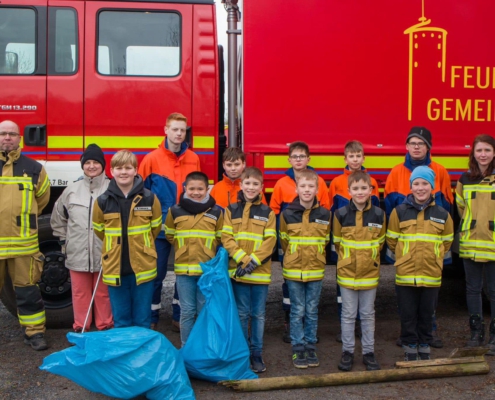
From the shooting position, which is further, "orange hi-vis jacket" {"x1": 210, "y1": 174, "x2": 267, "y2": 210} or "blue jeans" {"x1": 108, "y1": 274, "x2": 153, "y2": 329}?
"orange hi-vis jacket" {"x1": 210, "y1": 174, "x2": 267, "y2": 210}

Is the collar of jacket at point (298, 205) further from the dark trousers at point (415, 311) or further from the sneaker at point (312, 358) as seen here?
the sneaker at point (312, 358)

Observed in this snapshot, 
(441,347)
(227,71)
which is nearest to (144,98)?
(227,71)

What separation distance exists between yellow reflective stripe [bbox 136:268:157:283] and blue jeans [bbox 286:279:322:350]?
0.97 meters

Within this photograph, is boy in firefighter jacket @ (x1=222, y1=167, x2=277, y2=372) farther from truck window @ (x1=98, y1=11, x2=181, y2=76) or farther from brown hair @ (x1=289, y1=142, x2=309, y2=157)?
truck window @ (x1=98, y1=11, x2=181, y2=76)

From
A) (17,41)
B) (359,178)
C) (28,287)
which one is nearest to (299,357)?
(359,178)

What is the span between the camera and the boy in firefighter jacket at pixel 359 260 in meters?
4.05

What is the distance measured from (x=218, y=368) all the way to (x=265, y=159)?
1.77m

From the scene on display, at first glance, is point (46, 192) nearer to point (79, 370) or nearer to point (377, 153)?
point (79, 370)

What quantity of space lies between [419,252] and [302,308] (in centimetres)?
92

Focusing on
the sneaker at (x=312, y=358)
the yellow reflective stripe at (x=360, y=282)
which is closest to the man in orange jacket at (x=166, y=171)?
the sneaker at (x=312, y=358)

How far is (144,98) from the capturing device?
4773 millimetres

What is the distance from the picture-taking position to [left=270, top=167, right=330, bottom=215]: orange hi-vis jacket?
14.7ft

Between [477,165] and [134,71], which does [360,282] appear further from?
[134,71]

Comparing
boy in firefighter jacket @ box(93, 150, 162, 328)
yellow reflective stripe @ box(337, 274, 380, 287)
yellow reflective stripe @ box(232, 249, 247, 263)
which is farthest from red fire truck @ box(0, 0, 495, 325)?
yellow reflective stripe @ box(337, 274, 380, 287)
